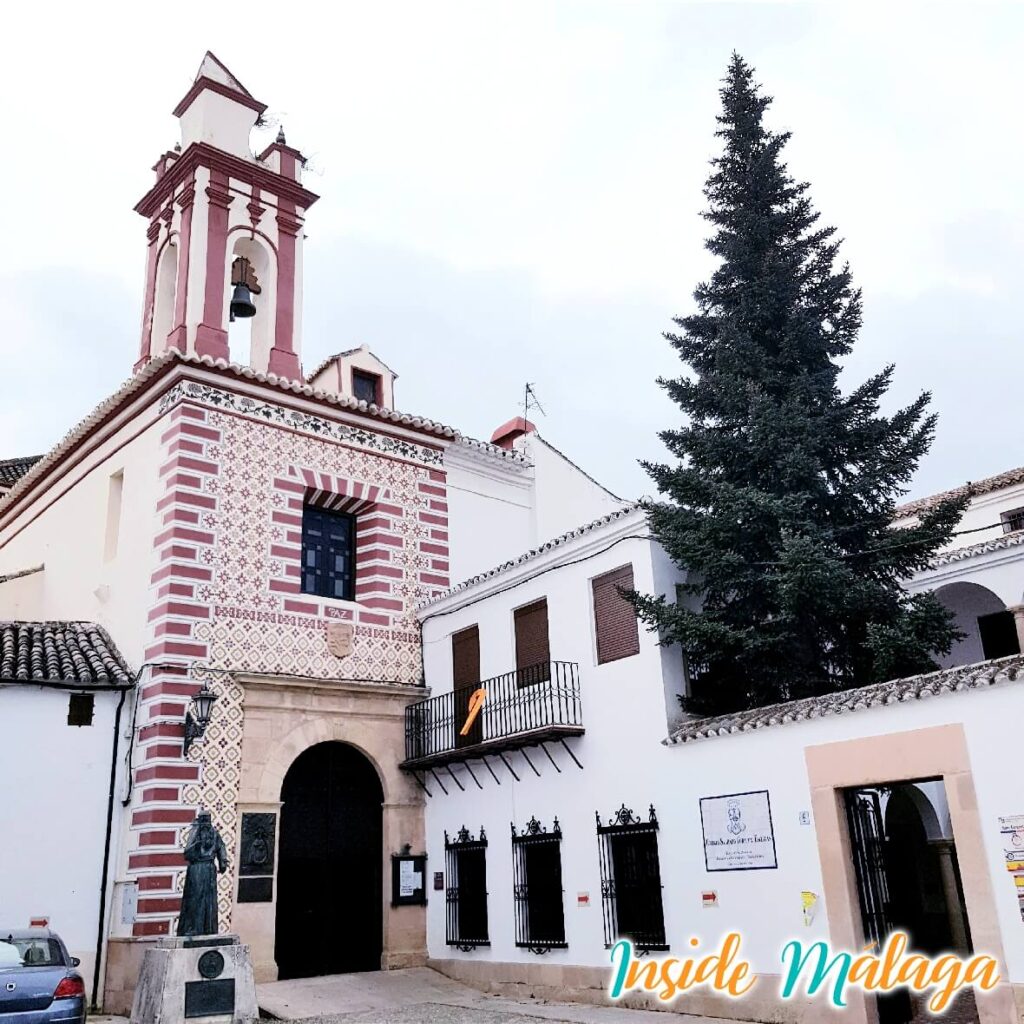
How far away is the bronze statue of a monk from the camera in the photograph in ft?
34.6

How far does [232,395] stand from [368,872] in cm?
723

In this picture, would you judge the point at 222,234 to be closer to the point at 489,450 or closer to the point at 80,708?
the point at 489,450

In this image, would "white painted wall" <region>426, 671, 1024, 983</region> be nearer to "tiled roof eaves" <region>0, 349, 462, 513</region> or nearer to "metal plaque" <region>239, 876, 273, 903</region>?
"metal plaque" <region>239, 876, 273, 903</region>

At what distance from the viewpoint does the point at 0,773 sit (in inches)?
494

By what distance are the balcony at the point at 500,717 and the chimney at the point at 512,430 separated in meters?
6.87

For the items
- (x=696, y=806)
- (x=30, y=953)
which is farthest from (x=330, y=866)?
(x=30, y=953)

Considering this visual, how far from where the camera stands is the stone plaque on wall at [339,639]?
1509cm

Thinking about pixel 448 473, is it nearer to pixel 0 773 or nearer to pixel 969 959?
pixel 0 773

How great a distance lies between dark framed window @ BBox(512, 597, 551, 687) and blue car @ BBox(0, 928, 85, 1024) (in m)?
6.61

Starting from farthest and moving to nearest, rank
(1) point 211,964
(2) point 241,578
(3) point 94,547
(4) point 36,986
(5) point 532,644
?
(3) point 94,547, (2) point 241,578, (5) point 532,644, (1) point 211,964, (4) point 36,986

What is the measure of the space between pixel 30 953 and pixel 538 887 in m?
6.31

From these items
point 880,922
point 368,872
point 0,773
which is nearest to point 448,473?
point 368,872

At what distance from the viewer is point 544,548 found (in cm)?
1398

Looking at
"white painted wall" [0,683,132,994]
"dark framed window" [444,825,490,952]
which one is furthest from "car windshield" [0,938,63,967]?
"dark framed window" [444,825,490,952]
